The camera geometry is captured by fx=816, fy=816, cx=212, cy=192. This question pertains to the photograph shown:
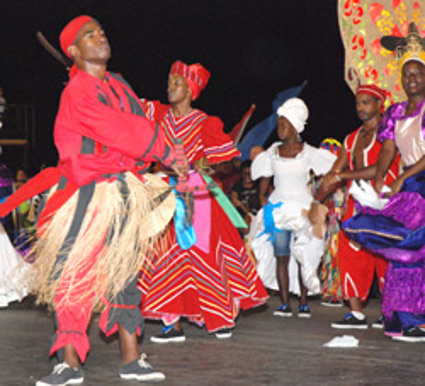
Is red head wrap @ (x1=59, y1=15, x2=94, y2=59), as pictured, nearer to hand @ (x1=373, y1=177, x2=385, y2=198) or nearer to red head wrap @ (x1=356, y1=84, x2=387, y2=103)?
hand @ (x1=373, y1=177, x2=385, y2=198)

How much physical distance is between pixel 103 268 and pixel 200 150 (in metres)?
1.85

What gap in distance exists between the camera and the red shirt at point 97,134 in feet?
12.1

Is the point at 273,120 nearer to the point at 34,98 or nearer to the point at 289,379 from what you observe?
the point at 289,379

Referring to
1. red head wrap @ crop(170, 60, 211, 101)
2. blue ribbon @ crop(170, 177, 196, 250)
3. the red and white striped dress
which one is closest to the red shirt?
blue ribbon @ crop(170, 177, 196, 250)

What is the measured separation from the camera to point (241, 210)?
30.7 feet

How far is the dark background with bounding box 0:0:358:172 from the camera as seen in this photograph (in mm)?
13930

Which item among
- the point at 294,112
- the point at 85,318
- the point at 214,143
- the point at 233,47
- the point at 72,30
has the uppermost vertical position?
the point at 233,47

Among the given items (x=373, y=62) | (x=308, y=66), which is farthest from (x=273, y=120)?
(x=308, y=66)

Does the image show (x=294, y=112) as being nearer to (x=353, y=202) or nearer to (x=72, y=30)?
(x=353, y=202)

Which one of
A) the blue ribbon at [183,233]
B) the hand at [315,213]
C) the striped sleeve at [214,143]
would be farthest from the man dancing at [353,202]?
the blue ribbon at [183,233]

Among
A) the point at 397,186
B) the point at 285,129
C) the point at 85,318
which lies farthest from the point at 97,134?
the point at 285,129

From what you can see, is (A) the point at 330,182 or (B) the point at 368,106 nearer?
(A) the point at 330,182

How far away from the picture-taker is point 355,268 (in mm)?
5930

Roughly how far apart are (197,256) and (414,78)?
6.01 feet
